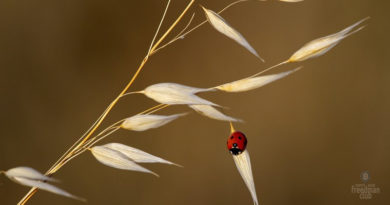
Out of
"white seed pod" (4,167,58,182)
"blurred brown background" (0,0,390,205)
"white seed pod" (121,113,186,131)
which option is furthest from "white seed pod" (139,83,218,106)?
"blurred brown background" (0,0,390,205)

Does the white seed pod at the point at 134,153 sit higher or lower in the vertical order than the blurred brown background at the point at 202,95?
lower

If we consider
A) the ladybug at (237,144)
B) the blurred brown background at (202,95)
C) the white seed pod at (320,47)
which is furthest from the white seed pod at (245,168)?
the blurred brown background at (202,95)

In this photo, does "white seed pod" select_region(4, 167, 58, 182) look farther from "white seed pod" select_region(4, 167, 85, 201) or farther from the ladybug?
the ladybug

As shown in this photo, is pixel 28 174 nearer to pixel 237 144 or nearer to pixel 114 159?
pixel 114 159

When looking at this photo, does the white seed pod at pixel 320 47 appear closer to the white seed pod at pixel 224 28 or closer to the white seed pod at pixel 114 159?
the white seed pod at pixel 224 28

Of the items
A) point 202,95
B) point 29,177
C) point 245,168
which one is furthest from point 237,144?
point 202,95

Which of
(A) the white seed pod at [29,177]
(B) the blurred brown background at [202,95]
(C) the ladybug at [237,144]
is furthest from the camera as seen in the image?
(B) the blurred brown background at [202,95]

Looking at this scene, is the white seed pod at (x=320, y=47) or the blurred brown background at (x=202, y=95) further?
the blurred brown background at (x=202, y=95)

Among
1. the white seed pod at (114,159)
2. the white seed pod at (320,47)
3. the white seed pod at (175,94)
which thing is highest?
the white seed pod at (320,47)
